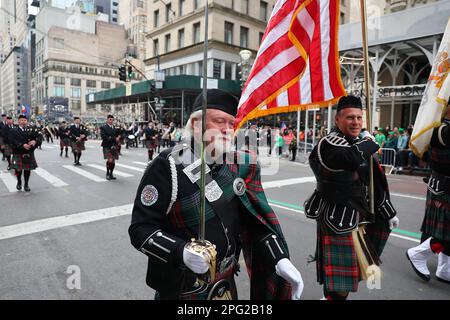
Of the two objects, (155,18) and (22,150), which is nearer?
(22,150)

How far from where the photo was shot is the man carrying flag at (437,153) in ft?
11.4

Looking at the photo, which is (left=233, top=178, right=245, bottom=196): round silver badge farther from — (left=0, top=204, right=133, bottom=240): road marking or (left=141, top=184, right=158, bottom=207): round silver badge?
(left=0, top=204, right=133, bottom=240): road marking

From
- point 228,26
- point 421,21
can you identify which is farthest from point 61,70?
point 421,21

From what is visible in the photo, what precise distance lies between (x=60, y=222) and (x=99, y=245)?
5.15ft

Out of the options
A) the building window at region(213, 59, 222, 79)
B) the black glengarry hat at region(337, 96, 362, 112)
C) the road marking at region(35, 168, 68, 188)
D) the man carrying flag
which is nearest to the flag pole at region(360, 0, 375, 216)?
the black glengarry hat at region(337, 96, 362, 112)

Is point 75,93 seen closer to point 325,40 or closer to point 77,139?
point 77,139

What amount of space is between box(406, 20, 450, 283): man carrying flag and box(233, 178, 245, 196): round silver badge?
248 centimetres

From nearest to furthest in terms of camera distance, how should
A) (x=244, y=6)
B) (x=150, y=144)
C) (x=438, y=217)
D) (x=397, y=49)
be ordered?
1. (x=438, y=217)
2. (x=150, y=144)
3. (x=397, y=49)
4. (x=244, y=6)

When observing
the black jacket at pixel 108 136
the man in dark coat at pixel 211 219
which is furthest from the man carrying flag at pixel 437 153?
the black jacket at pixel 108 136

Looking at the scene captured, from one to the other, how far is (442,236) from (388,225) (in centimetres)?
103

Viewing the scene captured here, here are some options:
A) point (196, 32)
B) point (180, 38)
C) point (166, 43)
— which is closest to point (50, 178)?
point (196, 32)

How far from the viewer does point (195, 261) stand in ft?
5.34

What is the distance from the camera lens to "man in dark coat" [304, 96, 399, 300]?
2.77 meters

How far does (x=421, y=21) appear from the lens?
543 inches
